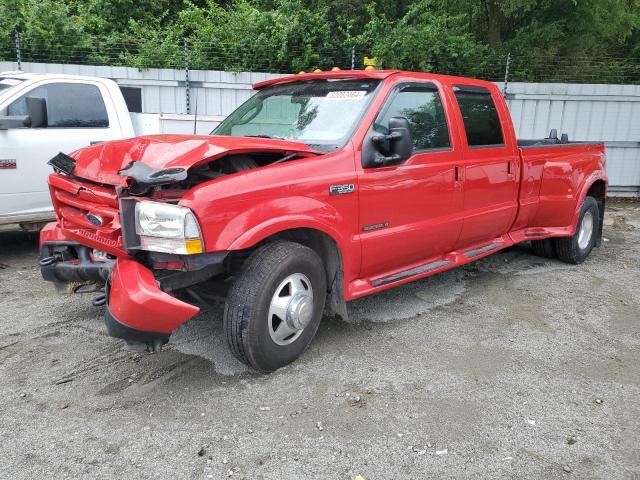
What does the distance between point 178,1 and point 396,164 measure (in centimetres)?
1541

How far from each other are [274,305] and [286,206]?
0.63 m

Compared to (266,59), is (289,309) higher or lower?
lower

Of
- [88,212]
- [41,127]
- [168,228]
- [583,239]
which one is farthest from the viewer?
[583,239]

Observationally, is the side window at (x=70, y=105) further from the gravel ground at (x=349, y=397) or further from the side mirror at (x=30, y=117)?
the gravel ground at (x=349, y=397)

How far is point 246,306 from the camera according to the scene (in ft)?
11.2

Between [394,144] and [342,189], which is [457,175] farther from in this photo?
[342,189]

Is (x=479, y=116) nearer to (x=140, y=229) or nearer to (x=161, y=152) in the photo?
(x=161, y=152)

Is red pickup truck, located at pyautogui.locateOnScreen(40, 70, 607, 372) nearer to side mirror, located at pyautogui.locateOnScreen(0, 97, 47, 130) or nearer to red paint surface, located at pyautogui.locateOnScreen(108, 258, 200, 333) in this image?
red paint surface, located at pyautogui.locateOnScreen(108, 258, 200, 333)

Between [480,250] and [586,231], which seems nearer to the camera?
[480,250]

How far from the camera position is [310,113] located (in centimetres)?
439

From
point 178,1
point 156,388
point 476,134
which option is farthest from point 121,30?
point 156,388

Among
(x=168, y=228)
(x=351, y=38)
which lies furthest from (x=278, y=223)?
(x=351, y=38)

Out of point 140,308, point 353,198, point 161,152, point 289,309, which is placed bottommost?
point 289,309

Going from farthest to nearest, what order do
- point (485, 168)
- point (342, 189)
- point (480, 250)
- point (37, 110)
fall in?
point (37, 110)
point (480, 250)
point (485, 168)
point (342, 189)
